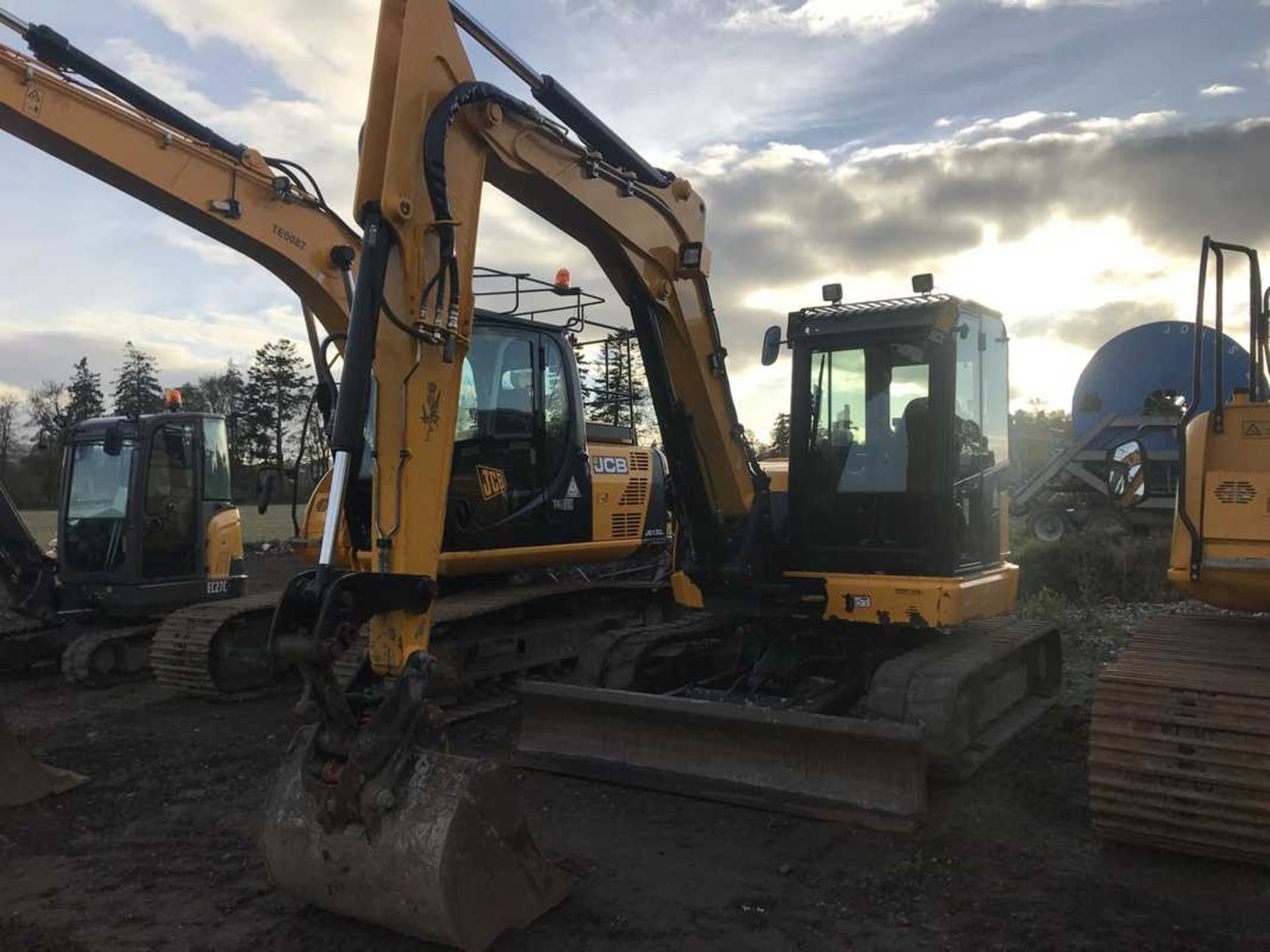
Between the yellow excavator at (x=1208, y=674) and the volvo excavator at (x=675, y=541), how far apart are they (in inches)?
34.5

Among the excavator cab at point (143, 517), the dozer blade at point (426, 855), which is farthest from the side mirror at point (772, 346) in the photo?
the excavator cab at point (143, 517)

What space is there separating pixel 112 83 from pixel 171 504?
4100 millimetres

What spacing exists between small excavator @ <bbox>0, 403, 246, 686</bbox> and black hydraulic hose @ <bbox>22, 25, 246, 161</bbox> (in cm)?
314

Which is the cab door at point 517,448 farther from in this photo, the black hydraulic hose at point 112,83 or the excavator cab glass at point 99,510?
the excavator cab glass at point 99,510

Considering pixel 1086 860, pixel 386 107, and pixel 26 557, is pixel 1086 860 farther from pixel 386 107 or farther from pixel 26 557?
pixel 26 557

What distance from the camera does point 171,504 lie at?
977 cm

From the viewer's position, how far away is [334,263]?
26.9ft

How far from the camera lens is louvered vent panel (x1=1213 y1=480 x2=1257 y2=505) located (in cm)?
485

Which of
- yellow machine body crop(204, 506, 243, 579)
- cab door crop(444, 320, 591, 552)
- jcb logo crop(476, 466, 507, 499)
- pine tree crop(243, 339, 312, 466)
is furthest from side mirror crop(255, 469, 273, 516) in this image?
pine tree crop(243, 339, 312, 466)

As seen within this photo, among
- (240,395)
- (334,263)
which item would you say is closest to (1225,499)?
(334,263)

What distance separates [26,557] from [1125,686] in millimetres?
9345

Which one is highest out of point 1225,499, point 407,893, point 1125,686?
point 1225,499

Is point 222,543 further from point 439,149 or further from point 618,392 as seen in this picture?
point 439,149

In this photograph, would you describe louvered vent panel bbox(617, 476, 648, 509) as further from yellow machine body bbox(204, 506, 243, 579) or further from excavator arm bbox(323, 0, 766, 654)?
yellow machine body bbox(204, 506, 243, 579)
